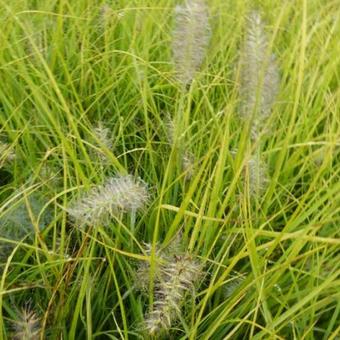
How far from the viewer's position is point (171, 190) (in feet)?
3.83

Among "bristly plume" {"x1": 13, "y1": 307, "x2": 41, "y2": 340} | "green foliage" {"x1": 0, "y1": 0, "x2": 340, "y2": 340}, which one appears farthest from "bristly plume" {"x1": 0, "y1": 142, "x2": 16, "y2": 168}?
"bristly plume" {"x1": 13, "y1": 307, "x2": 41, "y2": 340}

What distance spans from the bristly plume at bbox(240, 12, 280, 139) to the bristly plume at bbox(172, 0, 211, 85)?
8 cm

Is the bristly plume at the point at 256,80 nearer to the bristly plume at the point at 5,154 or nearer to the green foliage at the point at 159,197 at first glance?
the green foliage at the point at 159,197

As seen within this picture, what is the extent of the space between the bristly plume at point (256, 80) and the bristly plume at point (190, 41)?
0.08 metres

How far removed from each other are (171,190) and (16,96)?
45 centimetres

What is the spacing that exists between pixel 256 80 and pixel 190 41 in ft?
0.43

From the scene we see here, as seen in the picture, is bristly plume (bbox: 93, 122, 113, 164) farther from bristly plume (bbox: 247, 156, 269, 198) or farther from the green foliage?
bristly plume (bbox: 247, 156, 269, 198)

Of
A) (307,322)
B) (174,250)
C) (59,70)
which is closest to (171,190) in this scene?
(174,250)

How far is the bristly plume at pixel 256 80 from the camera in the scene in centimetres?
97

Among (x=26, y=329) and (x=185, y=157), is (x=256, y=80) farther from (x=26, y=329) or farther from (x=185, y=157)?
(x=26, y=329)

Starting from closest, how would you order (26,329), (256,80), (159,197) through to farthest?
1. (26,329)
2. (256,80)
3. (159,197)

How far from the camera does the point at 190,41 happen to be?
39.5 inches

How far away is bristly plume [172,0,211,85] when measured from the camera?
1004mm

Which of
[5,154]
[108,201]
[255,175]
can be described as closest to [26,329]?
[108,201]
